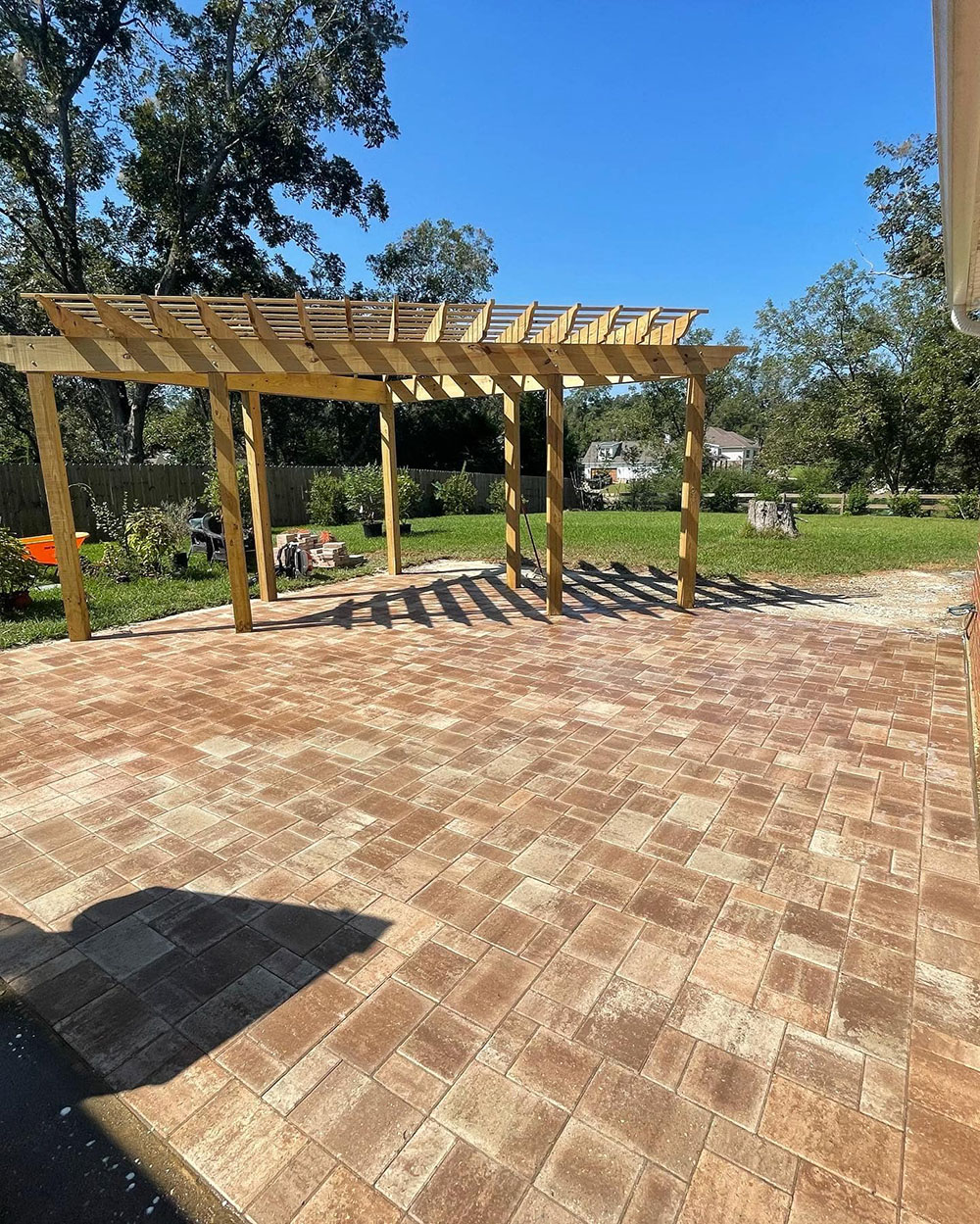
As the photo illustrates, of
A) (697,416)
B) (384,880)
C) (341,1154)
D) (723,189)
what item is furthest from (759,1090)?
(723,189)

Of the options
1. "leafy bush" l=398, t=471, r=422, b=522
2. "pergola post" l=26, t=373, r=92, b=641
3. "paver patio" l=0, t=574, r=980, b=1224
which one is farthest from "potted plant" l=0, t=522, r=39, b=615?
"leafy bush" l=398, t=471, r=422, b=522

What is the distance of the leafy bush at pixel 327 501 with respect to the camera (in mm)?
15664

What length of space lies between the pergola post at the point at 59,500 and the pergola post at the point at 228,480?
54.2 inches

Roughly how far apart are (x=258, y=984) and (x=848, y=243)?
28116 millimetres

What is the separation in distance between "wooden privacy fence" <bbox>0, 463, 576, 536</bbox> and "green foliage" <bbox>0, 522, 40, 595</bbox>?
502cm

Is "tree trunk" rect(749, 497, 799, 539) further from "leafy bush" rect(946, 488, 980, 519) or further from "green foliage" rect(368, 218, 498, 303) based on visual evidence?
Answer: "green foliage" rect(368, 218, 498, 303)

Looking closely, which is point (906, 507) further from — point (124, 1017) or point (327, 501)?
point (124, 1017)

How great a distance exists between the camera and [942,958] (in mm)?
2109

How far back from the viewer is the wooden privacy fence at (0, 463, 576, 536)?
505 inches

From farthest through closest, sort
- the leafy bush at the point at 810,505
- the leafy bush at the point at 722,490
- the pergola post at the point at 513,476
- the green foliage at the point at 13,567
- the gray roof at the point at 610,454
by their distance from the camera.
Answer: the gray roof at the point at 610,454
the leafy bush at the point at 722,490
the leafy bush at the point at 810,505
the pergola post at the point at 513,476
the green foliage at the point at 13,567

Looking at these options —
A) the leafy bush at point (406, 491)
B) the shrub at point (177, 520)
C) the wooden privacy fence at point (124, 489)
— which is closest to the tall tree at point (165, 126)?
the wooden privacy fence at point (124, 489)

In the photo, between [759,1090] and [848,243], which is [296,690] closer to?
[759,1090]

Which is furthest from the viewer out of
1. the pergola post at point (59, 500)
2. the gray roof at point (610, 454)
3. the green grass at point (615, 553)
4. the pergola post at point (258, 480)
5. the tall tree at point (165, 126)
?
the gray roof at point (610, 454)

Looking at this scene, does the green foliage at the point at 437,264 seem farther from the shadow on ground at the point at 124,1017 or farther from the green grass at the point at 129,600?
the shadow on ground at the point at 124,1017
